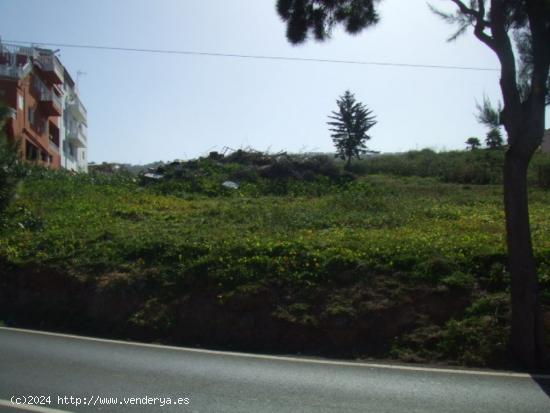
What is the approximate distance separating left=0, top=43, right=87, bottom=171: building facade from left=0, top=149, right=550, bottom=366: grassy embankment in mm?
20623

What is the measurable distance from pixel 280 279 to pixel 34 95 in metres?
39.2

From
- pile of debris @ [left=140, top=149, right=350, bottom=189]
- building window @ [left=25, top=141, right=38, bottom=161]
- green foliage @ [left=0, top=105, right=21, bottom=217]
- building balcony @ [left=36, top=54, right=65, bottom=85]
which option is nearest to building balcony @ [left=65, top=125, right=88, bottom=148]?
building balcony @ [left=36, top=54, right=65, bottom=85]

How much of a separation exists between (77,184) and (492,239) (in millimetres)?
17601

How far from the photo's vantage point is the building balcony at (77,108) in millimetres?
63531

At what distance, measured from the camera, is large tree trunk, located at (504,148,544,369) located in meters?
8.11

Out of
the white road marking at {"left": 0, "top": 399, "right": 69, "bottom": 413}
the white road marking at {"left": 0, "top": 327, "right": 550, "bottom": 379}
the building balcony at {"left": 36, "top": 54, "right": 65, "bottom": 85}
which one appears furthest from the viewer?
the building balcony at {"left": 36, "top": 54, "right": 65, "bottom": 85}

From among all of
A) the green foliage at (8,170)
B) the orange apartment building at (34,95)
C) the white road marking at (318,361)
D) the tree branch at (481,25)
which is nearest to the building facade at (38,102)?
the orange apartment building at (34,95)

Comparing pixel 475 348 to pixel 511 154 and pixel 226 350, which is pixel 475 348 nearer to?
pixel 511 154

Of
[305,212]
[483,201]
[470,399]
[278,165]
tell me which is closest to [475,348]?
[470,399]

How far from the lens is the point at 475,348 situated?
28.2 ft

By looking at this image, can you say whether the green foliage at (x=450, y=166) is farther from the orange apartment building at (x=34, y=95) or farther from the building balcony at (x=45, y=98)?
the building balcony at (x=45, y=98)

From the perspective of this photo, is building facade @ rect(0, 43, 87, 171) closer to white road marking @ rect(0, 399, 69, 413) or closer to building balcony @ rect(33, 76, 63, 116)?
building balcony @ rect(33, 76, 63, 116)

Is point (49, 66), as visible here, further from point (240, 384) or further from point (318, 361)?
point (240, 384)

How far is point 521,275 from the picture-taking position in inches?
325
